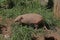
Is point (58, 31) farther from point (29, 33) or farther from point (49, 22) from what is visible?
point (29, 33)

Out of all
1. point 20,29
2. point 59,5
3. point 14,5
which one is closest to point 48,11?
point 59,5

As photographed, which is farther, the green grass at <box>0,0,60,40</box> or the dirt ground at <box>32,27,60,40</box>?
the green grass at <box>0,0,60,40</box>

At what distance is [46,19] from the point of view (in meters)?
6.32

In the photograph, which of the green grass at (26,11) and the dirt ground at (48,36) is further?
the green grass at (26,11)

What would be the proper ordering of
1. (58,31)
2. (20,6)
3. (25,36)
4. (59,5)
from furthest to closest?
(20,6) → (59,5) → (58,31) → (25,36)

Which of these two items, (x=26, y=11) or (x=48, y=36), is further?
(x=26, y=11)

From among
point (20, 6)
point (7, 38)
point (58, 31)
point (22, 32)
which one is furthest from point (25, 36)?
point (20, 6)

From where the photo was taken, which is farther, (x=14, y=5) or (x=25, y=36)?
(x=14, y=5)

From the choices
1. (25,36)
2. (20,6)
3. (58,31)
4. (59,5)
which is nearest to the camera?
(25,36)

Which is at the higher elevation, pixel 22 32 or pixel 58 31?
pixel 22 32

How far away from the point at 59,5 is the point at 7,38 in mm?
2025

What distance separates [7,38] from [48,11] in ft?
7.01

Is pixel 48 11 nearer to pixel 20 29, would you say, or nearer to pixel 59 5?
pixel 59 5

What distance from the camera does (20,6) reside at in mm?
7441
